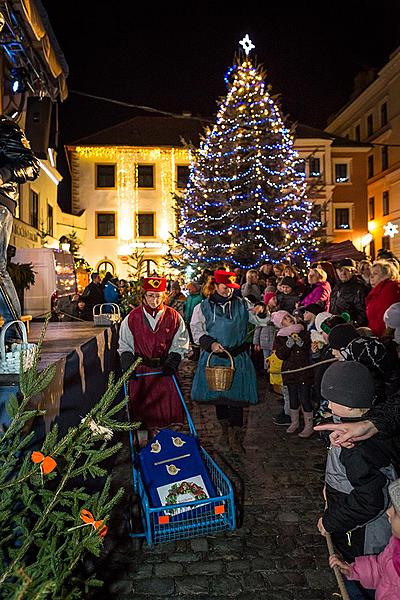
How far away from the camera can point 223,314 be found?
6578 mm

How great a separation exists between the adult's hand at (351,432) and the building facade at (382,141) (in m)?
36.8

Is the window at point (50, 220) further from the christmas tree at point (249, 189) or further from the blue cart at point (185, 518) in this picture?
the blue cart at point (185, 518)

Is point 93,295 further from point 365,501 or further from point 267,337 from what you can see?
point 365,501

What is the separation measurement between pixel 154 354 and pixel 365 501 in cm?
323

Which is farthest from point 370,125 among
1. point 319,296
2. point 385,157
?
point 319,296

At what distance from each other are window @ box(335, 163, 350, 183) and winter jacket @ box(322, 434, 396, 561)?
144ft

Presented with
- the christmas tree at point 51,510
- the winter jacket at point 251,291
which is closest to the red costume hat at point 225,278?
the christmas tree at point 51,510

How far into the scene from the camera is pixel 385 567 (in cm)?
248

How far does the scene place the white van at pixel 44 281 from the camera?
15305 mm

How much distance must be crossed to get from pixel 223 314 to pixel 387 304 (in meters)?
1.91

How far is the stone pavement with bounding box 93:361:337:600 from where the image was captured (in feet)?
12.3

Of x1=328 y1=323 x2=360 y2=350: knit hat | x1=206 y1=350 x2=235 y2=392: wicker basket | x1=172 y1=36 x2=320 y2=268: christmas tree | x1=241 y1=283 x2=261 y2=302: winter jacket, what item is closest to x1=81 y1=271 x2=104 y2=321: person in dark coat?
x1=172 y1=36 x2=320 y2=268: christmas tree

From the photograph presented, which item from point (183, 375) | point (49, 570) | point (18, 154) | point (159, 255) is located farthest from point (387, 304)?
point (159, 255)

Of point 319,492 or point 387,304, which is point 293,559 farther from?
point 387,304
